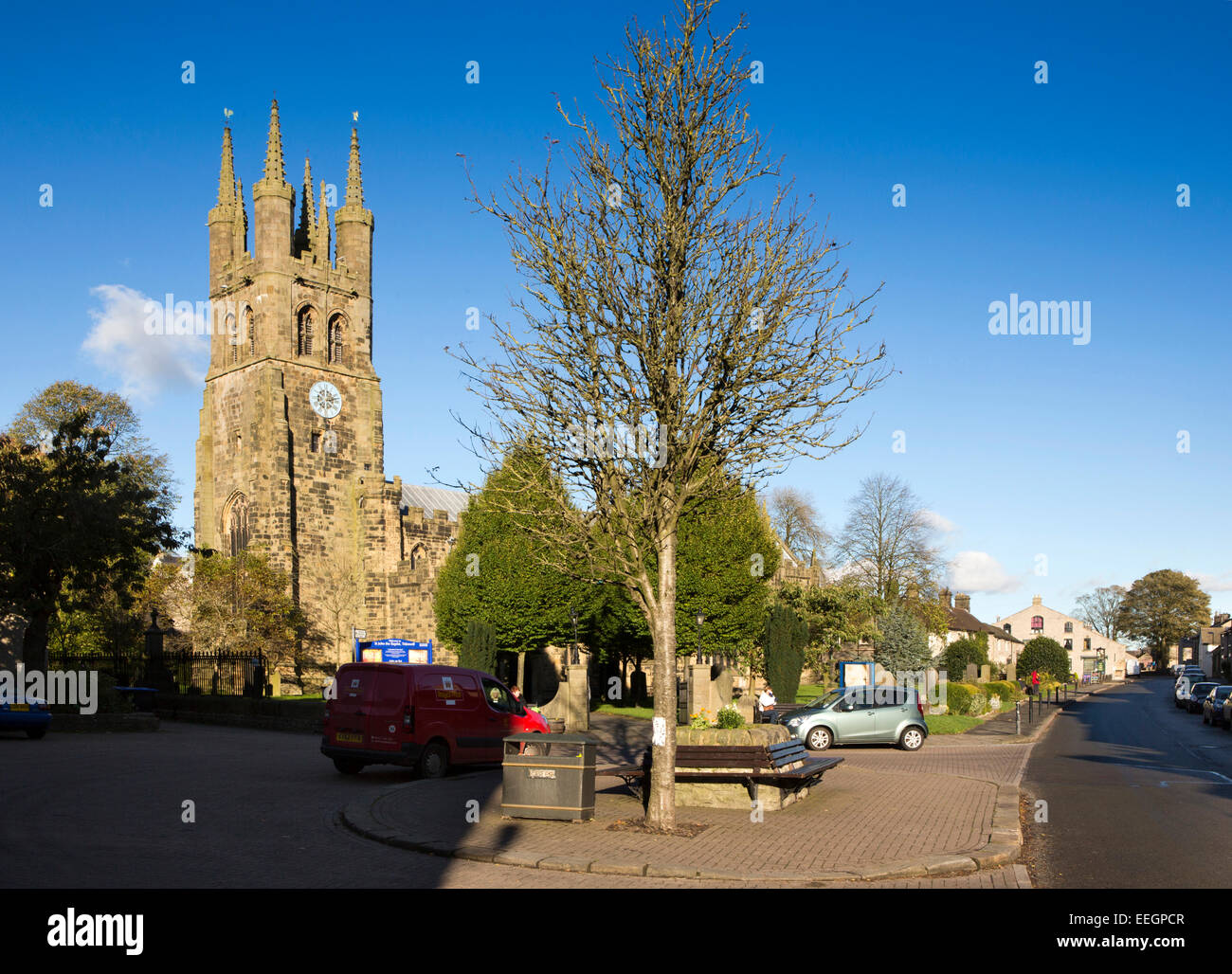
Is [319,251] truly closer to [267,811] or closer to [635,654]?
[635,654]

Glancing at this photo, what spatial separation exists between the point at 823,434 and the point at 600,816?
5275 millimetres

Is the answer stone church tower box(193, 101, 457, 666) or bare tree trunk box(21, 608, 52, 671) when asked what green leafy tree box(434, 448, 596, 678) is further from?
bare tree trunk box(21, 608, 52, 671)

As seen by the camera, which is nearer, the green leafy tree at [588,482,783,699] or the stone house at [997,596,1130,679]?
the green leafy tree at [588,482,783,699]

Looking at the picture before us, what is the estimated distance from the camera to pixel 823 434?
11602 mm

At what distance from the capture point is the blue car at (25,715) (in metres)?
22.5

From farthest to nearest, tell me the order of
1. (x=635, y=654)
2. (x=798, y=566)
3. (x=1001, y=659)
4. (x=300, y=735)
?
(x=1001, y=659) → (x=798, y=566) → (x=635, y=654) → (x=300, y=735)

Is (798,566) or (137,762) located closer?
(137,762)

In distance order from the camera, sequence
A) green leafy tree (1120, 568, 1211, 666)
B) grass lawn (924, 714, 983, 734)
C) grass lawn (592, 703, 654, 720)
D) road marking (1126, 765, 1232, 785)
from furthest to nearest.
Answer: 1. green leafy tree (1120, 568, 1211, 666)
2. grass lawn (592, 703, 654, 720)
3. grass lawn (924, 714, 983, 734)
4. road marking (1126, 765, 1232, 785)

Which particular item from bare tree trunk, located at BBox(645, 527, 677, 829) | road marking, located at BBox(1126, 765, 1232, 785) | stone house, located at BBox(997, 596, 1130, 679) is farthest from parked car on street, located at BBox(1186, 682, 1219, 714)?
stone house, located at BBox(997, 596, 1130, 679)

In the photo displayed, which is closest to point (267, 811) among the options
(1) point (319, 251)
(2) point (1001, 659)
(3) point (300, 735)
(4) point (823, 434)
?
(4) point (823, 434)

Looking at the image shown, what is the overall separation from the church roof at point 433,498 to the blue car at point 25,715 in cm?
4332

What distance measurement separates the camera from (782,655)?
1620 inches

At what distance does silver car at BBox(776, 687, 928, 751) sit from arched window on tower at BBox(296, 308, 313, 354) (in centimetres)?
3974

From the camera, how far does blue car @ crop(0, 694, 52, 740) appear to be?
73.9 ft
